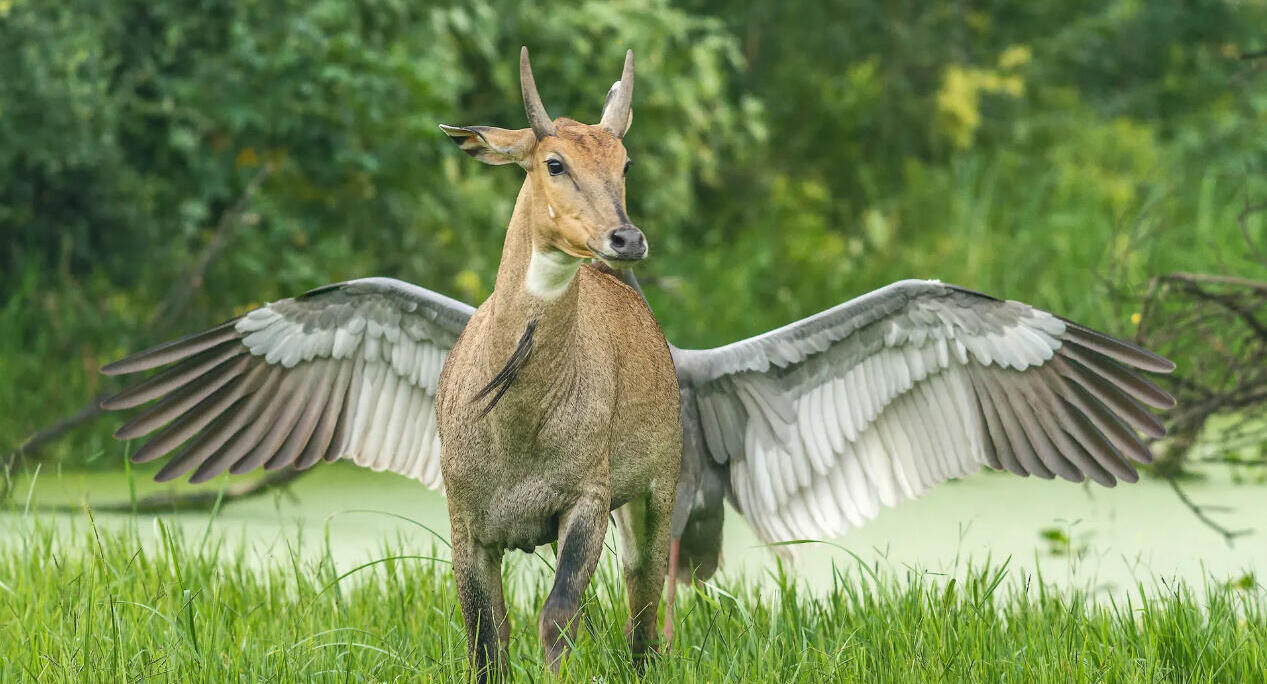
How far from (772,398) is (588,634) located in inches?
39.3

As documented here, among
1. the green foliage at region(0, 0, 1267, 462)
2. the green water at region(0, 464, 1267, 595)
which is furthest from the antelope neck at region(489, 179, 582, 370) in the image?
the green foliage at region(0, 0, 1267, 462)

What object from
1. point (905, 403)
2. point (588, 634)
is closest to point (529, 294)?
point (588, 634)

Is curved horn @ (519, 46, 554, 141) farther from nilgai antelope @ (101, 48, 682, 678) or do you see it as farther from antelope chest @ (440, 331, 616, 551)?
antelope chest @ (440, 331, 616, 551)

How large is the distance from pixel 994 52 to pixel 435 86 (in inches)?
235

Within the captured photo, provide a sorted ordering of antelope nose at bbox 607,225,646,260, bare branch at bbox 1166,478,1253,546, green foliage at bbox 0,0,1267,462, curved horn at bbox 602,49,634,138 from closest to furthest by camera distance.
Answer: antelope nose at bbox 607,225,646,260, curved horn at bbox 602,49,634,138, bare branch at bbox 1166,478,1253,546, green foliage at bbox 0,0,1267,462

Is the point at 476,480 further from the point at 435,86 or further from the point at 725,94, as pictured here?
the point at 725,94

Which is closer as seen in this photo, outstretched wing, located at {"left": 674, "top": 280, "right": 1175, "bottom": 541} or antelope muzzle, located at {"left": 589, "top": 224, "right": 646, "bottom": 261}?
antelope muzzle, located at {"left": 589, "top": 224, "right": 646, "bottom": 261}

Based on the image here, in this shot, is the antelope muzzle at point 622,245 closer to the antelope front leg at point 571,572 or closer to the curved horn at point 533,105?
the curved horn at point 533,105

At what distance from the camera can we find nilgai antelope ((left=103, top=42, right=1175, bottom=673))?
3.55 metres

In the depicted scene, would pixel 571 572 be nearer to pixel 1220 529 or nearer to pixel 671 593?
pixel 671 593

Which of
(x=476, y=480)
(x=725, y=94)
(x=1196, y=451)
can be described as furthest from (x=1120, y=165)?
(x=476, y=480)

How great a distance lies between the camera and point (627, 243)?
2400 millimetres

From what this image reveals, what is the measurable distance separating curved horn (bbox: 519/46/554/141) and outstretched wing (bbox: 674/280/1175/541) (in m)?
1.19

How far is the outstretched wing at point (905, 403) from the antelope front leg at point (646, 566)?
657 mm
